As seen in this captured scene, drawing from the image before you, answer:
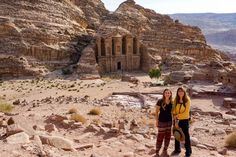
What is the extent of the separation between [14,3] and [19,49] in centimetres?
930

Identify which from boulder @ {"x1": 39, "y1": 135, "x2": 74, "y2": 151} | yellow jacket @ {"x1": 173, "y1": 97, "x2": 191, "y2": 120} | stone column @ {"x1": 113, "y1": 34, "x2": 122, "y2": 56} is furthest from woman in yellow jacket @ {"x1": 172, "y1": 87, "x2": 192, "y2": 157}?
stone column @ {"x1": 113, "y1": 34, "x2": 122, "y2": 56}

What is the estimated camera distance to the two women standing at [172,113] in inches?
424

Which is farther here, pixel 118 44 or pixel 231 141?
pixel 118 44

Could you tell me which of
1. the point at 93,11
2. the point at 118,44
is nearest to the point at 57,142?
the point at 118,44

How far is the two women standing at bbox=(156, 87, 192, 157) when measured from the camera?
10766mm

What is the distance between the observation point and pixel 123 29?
6544 cm

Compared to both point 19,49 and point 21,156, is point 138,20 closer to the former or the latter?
point 19,49

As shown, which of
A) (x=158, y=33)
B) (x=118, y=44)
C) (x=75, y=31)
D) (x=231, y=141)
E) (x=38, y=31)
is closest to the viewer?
(x=231, y=141)

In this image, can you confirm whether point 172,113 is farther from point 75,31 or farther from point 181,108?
point 75,31

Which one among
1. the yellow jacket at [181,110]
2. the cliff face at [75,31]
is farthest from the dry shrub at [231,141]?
the cliff face at [75,31]

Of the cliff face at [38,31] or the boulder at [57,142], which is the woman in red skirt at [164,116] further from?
the cliff face at [38,31]

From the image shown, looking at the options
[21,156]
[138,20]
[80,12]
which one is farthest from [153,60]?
[21,156]

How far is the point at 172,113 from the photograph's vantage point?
1087 cm

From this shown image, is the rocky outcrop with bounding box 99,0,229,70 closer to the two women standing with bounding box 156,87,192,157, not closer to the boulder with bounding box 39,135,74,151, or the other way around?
the boulder with bounding box 39,135,74,151
